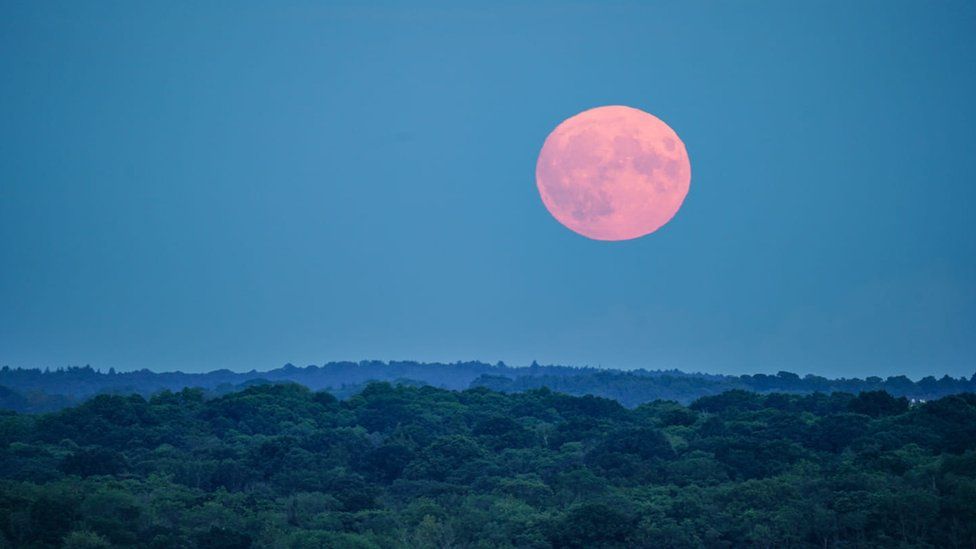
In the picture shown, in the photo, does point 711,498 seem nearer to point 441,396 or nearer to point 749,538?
point 749,538

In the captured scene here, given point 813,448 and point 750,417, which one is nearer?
point 813,448

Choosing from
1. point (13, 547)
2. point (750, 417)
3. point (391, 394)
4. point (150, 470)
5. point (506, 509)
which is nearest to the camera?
point (13, 547)

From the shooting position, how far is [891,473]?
64.4 metres

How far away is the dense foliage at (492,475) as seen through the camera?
5553 cm

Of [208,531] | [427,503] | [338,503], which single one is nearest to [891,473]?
[427,503]

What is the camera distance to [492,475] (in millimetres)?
72188

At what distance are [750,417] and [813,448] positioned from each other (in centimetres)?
1374

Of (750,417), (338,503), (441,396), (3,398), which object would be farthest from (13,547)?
(3,398)

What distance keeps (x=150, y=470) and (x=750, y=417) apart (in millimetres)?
46112

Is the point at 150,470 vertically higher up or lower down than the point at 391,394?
lower down

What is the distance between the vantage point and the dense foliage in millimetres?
55531

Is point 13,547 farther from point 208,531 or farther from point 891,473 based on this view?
point 891,473

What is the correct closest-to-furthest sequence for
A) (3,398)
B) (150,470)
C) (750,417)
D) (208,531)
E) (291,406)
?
(208,531), (150,470), (750,417), (291,406), (3,398)

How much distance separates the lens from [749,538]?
56.4 metres
